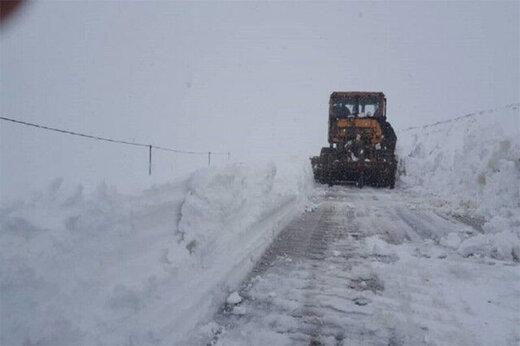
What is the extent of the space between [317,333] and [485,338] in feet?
3.93

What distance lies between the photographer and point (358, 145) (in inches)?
664

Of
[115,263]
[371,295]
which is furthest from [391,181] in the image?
[115,263]

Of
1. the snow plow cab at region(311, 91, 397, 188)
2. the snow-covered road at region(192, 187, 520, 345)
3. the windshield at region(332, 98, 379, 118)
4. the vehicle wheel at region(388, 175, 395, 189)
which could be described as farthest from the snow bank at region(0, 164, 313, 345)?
the windshield at region(332, 98, 379, 118)

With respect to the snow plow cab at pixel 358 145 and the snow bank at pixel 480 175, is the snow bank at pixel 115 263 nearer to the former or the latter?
the snow bank at pixel 480 175

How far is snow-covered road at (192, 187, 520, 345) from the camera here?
10.8 ft

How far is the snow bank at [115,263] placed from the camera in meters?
2.41

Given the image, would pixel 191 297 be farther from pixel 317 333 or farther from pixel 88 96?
pixel 88 96

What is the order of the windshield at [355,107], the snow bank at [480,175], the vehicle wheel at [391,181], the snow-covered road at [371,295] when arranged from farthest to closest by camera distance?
the windshield at [355,107] → the vehicle wheel at [391,181] → the snow bank at [480,175] → the snow-covered road at [371,295]

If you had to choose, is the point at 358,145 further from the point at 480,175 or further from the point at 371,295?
the point at 371,295

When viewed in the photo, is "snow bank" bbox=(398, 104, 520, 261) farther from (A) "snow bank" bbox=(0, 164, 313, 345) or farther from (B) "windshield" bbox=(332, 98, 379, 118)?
(A) "snow bank" bbox=(0, 164, 313, 345)

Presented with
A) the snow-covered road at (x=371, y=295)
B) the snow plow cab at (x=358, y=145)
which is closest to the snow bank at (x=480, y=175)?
the snow-covered road at (x=371, y=295)

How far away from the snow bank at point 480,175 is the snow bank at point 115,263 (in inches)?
Result: 134

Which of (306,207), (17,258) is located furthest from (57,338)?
(306,207)

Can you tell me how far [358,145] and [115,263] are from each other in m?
14.7
